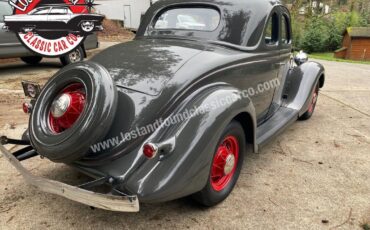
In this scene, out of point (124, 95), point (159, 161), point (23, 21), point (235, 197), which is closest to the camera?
point (159, 161)

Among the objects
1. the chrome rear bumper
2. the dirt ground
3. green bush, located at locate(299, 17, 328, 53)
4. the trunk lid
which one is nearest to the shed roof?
green bush, located at locate(299, 17, 328, 53)

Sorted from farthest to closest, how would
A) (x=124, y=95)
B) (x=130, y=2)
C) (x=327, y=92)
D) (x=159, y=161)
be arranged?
(x=130, y=2) < (x=327, y=92) < (x=124, y=95) < (x=159, y=161)

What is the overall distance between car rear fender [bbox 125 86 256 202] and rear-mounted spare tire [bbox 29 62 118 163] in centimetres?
40

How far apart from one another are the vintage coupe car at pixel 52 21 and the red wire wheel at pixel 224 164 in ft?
9.61

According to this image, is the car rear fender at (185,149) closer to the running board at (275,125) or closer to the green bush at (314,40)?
the running board at (275,125)

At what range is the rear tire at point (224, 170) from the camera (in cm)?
285

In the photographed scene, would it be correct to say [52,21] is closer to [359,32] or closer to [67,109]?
[67,109]

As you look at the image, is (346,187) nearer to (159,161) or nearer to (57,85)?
(159,161)

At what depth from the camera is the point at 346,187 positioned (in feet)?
11.2

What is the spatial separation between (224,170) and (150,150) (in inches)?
35.6

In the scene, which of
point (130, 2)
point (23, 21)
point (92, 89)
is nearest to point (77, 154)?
point (92, 89)

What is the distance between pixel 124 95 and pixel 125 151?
0.48 m

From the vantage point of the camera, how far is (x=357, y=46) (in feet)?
65.8

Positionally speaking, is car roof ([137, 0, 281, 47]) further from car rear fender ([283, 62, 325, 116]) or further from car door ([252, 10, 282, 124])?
car rear fender ([283, 62, 325, 116])
